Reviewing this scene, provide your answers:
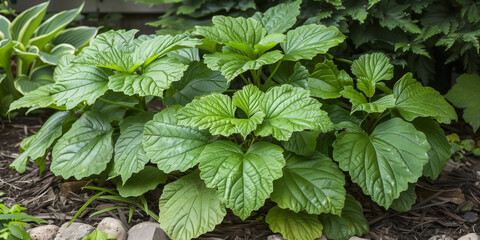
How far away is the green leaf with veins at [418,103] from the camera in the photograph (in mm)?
2027

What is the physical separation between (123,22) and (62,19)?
3.88 ft

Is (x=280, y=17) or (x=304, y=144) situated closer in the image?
(x=304, y=144)

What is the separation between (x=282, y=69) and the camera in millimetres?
2262

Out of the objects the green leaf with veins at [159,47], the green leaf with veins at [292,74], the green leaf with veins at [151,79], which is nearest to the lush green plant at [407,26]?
the green leaf with veins at [292,74]

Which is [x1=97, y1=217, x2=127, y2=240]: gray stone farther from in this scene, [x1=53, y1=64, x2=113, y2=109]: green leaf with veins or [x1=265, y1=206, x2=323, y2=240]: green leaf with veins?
[x1=265, y1=206, x2=323, y2=240]: green leaf with veins

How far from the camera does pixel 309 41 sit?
2.18 metres

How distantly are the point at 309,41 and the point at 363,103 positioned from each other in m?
0.43

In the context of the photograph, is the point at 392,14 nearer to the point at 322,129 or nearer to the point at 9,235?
the point at 322,129

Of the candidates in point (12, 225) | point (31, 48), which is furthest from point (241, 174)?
point (31, 48)

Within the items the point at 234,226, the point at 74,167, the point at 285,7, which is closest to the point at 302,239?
the point at 234,226

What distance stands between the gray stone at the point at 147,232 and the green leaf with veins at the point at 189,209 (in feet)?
0.12

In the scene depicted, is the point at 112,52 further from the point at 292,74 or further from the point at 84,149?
the point at 292,74

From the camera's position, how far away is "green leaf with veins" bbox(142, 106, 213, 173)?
6.03ft

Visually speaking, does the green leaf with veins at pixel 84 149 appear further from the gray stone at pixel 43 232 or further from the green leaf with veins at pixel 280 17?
the green leaf with veins at pixel 280 17
